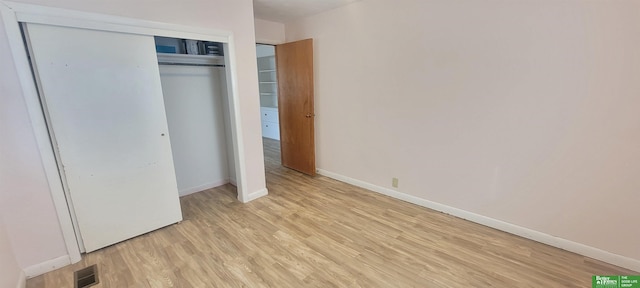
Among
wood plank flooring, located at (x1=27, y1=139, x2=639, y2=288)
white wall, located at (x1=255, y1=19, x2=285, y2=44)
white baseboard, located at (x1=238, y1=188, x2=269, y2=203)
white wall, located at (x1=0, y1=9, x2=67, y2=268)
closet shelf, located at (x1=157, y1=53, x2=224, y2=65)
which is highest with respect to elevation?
white wall, located at (x1=255, y1=19, x2=285, y2=44)

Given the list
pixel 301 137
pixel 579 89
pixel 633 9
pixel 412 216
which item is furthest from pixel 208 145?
pixel 633 9

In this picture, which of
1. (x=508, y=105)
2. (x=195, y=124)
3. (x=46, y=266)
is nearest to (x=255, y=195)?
(x=195, y=124)

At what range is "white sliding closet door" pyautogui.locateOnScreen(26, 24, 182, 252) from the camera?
188 centimetres

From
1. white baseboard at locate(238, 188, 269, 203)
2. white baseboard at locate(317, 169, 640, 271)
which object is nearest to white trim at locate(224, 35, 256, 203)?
white baseboard at locate(238, 188, 269, 203)

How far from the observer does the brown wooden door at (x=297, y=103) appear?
12.4ft

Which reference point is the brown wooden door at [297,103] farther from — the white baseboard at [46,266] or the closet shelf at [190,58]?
the white baseboard at [46,266]

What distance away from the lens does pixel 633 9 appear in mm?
1693

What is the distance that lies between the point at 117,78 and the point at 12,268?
152 cm

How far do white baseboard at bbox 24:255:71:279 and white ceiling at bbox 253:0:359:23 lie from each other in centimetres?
316

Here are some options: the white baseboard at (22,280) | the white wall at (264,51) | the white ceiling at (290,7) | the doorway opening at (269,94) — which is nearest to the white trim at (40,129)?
the white baseboard at (22,280)

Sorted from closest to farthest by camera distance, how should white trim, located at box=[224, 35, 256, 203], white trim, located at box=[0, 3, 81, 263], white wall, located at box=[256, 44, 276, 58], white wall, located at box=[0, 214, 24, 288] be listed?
white wall, located at box=[0, 214, 24, 288], white trim, located at box=[0, 3, 81, 263], white trim, located at box=[224, 35, 256, 203], white wall, located at box=[256, 44, 276, 58]

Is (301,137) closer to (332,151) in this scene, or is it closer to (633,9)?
(332,151)

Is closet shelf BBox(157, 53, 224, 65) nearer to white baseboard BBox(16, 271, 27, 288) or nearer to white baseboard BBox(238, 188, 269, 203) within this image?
white baseboard BBox(238, 188, 269, 203)

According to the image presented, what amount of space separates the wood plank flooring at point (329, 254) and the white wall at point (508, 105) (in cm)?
38
